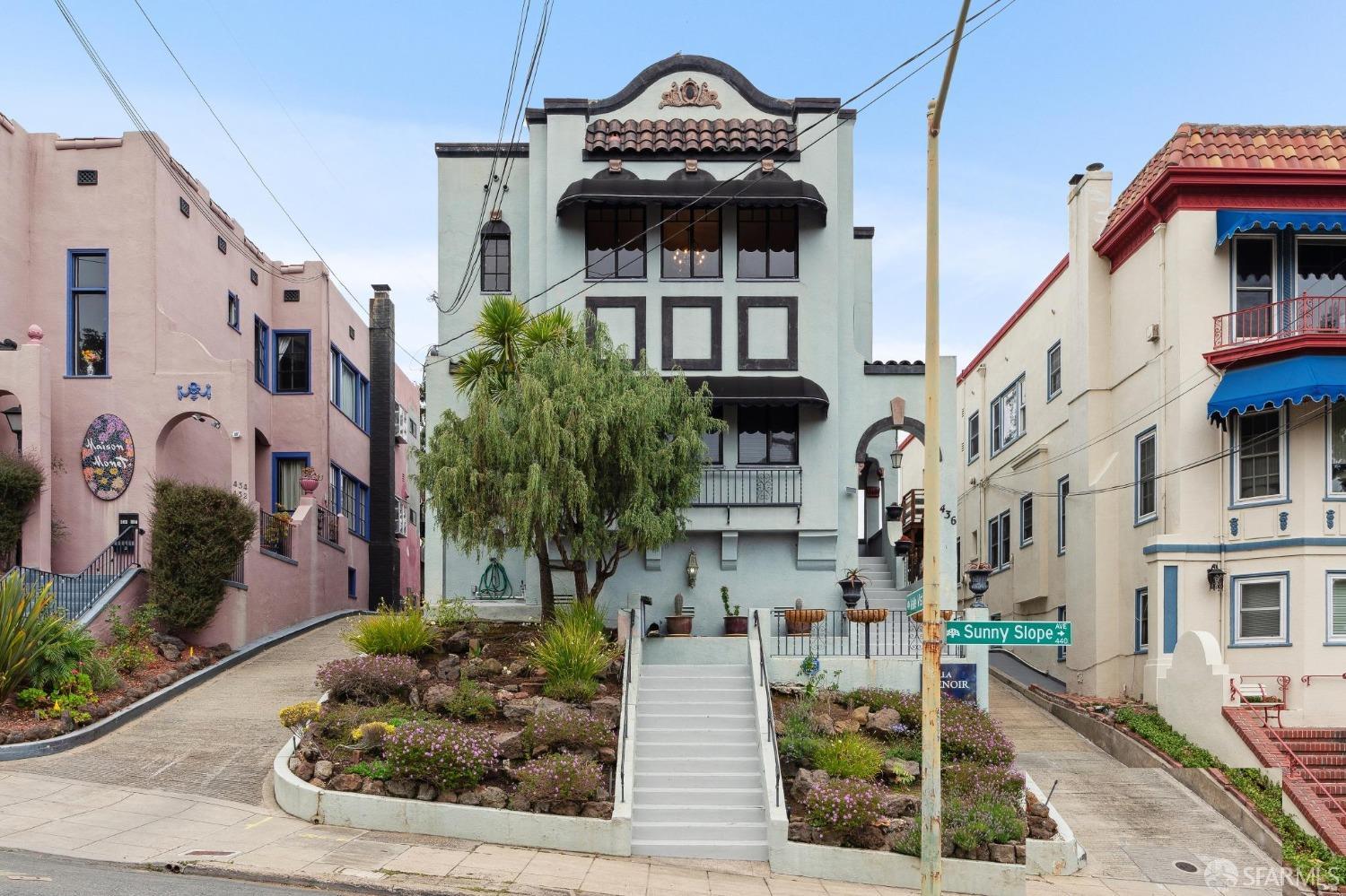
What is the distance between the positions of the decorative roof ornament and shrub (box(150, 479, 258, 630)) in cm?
1204

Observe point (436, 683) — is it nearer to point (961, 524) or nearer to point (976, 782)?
point (976, 782)

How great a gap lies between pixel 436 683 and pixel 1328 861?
Result: 12.6 meters

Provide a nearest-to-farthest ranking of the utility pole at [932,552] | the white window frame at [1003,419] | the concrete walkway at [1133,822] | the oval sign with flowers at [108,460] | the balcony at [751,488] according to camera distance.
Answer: the utility pole at [932,552]
the concrete walkway at [1133,822]
the balcony at [751,488]
the oval sign with flowers at [108,460]
the white window frame at [1003,419]

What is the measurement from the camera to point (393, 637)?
67.6ft

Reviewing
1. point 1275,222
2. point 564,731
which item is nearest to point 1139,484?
point 1275,222

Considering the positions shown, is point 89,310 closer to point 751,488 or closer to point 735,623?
point 751,488

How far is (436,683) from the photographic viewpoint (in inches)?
762

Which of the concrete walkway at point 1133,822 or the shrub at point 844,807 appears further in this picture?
the concrete walkway at point 1133,822

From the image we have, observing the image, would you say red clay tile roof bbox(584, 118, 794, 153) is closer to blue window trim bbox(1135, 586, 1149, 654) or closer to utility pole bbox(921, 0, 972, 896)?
blue window trim bbox(1135, 586, 1149, 654)

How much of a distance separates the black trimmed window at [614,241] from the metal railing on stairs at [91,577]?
33.7 feet

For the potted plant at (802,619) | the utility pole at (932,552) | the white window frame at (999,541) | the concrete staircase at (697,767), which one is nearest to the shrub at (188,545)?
the concrete staircase at (697,767)

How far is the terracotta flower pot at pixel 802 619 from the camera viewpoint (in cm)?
2286

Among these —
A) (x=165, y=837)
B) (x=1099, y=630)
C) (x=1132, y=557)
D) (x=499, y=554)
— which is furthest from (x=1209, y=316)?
(x=165, y=837)

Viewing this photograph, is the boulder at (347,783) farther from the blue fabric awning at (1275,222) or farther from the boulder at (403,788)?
the blue fabric awning at (1275,222)
